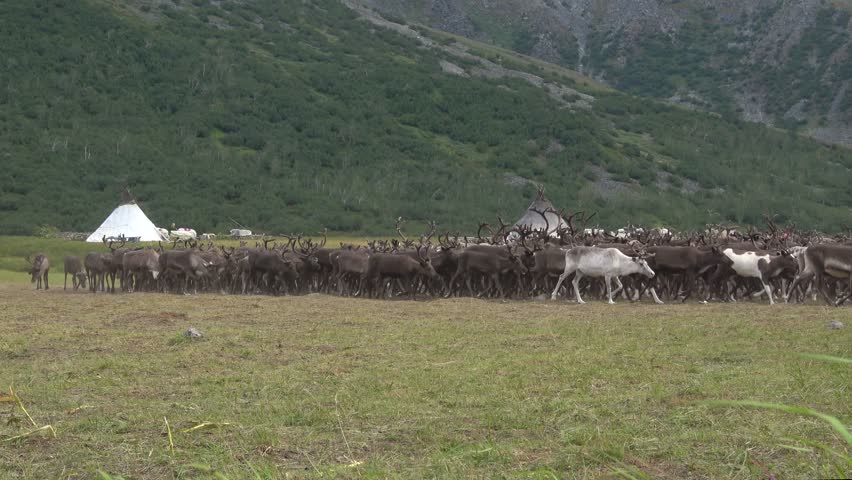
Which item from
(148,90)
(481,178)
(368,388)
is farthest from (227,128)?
(368,388)

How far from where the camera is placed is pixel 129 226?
43656mm

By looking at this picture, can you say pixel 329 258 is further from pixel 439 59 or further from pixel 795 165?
pixel 439 59

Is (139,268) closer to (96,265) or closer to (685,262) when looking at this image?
(96,265)

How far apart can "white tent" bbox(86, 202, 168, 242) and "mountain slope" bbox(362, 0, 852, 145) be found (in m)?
92.2

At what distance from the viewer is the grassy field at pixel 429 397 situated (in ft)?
21.9

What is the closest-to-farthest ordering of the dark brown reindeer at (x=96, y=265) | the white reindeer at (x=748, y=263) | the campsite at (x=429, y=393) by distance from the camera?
1. the campsite at (x=429, y=393)
2. the white reindeer at (x=748, y=263)
3. the dark brown reindeer at (x=96, y=265)

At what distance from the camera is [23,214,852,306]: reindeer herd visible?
68.1ft

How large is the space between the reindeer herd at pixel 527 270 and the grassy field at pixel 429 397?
416cm

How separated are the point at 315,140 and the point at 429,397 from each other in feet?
218

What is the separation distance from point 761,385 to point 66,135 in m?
62.1

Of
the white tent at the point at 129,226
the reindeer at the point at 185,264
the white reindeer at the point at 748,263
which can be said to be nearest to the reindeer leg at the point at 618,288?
the white reindeer at the point at 748,263

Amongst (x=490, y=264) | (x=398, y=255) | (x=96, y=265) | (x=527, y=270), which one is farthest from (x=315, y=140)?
(x=527, y=270)

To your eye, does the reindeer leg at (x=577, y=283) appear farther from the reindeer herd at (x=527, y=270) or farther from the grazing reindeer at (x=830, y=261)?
the grazing reindeer at (x=830, y=261)

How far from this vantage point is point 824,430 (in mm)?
7184
